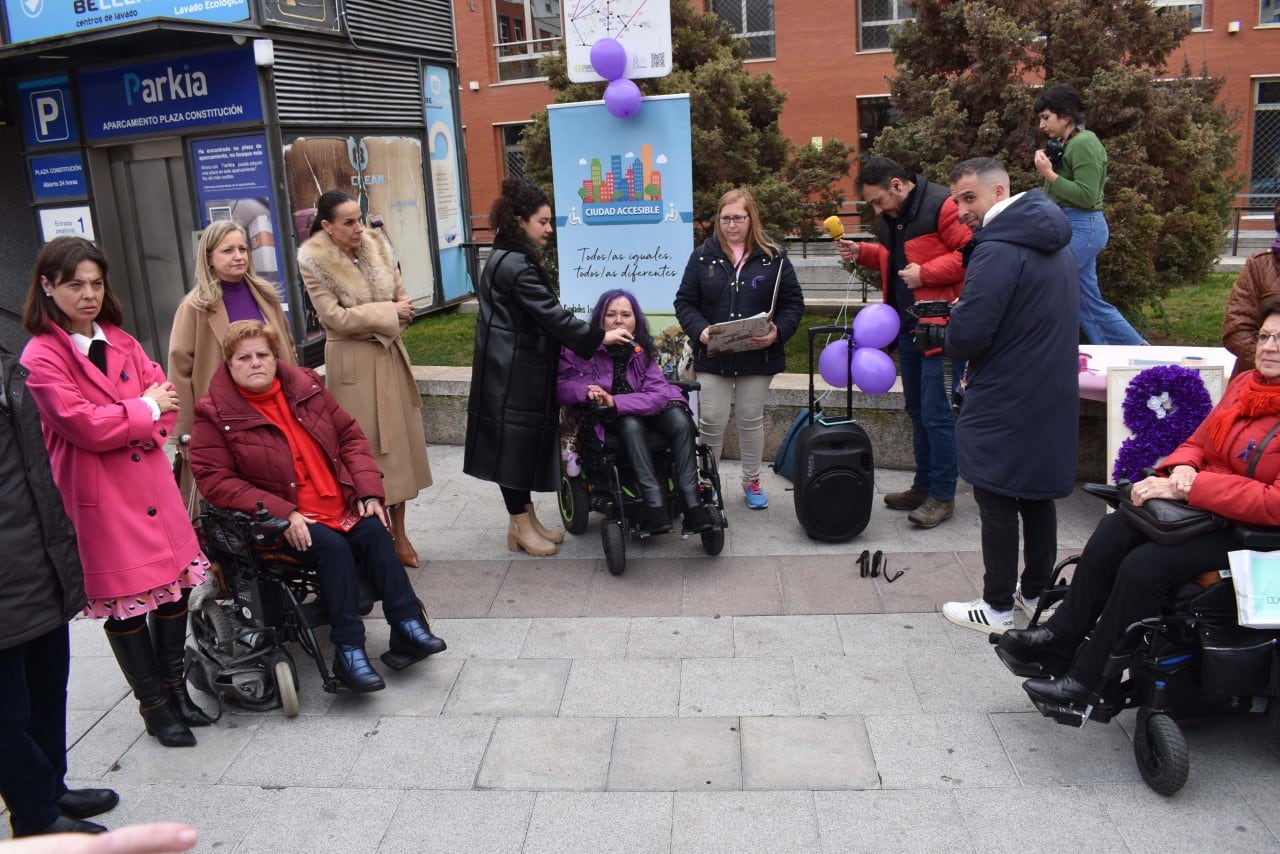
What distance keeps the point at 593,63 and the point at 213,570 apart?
4.02 metres

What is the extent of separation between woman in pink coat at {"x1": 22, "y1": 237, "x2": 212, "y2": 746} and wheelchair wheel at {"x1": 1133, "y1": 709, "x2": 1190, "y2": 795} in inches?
129

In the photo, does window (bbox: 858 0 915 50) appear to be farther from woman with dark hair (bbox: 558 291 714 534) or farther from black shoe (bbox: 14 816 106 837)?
black shoe (bbox: 14 816 106 837)

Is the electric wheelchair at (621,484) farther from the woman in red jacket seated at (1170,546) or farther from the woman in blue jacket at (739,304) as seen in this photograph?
the woman in red jacket seated at (1170,546)

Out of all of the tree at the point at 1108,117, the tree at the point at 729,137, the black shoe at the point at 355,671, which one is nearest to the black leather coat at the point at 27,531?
the black shoe at the point at 355,671

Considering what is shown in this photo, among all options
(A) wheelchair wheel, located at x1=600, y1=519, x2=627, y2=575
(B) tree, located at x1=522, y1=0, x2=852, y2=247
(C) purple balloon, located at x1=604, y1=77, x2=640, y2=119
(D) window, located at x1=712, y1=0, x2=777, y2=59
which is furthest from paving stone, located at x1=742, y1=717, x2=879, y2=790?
(D) window, located at x1=712, y1=0, x2=777, y2=59

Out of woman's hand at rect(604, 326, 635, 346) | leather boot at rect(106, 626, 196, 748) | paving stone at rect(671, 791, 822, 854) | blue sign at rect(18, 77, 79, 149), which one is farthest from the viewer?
blue sign at rect(18, 77, 79, 149)

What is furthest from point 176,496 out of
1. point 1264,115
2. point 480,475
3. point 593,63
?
point 1264,115

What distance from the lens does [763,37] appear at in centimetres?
2323

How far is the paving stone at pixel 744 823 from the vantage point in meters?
3.16

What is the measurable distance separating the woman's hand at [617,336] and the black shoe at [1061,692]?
8.53ft

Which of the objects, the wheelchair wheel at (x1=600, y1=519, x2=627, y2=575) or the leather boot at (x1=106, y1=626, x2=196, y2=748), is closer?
the leather boot at (x1=106, y1=626, x2=196, y2=748)

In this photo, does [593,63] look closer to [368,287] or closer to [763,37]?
[368,287]

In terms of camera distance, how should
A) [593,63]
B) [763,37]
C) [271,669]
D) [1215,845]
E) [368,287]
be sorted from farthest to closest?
[763,37], [593,63], [368,287], [271,669], [1215,845]

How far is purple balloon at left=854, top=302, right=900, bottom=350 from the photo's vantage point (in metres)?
5.62
